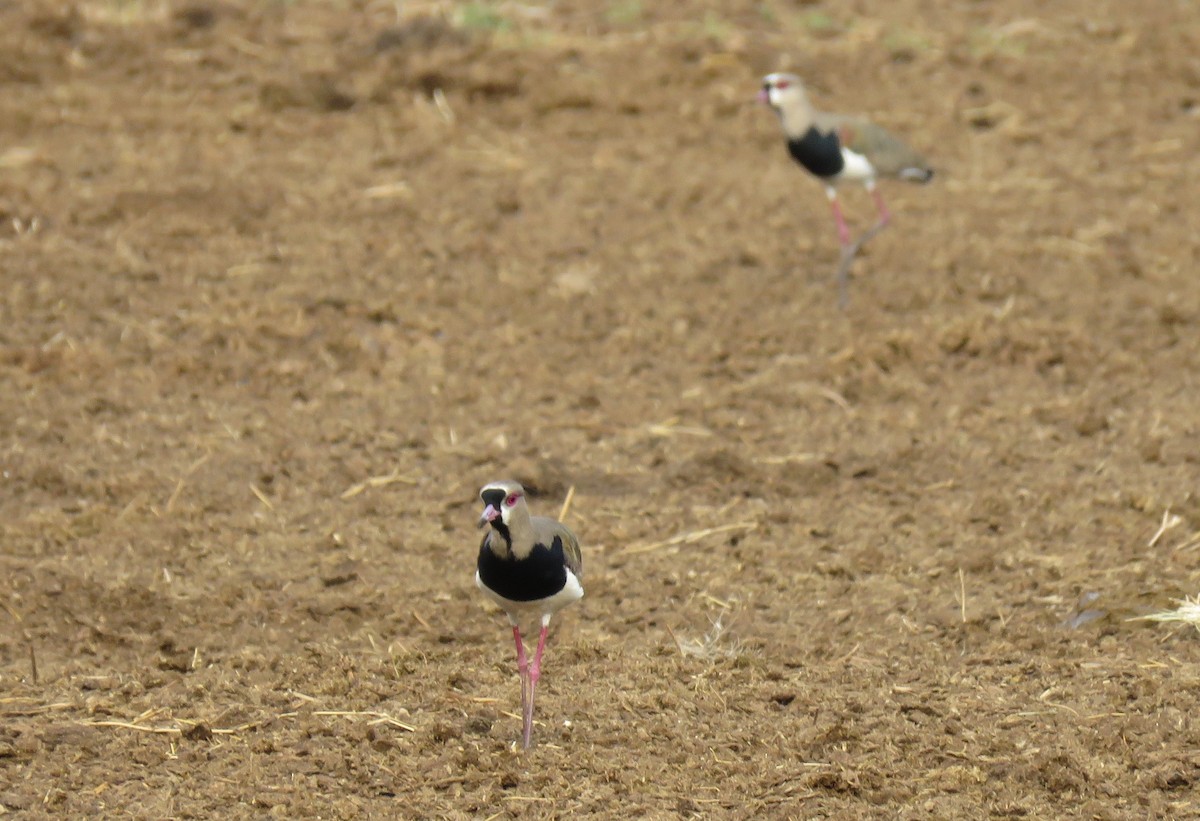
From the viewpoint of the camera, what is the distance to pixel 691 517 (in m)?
5.88

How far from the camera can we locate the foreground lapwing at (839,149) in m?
7.77

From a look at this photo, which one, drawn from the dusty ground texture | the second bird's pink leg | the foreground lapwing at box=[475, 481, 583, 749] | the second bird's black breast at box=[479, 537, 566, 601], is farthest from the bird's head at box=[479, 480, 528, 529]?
the second bird's pink leg

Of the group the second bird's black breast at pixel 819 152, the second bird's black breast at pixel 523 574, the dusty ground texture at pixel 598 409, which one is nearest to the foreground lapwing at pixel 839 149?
the second bird's black breast at pixel 819 152

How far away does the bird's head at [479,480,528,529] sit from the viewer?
4.09 metres

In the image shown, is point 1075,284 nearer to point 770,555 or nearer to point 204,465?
point 770,555

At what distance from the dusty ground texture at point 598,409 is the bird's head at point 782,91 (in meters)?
0.74

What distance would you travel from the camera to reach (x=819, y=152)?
7770 millimetres

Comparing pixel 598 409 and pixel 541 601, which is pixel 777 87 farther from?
pixel 541 601

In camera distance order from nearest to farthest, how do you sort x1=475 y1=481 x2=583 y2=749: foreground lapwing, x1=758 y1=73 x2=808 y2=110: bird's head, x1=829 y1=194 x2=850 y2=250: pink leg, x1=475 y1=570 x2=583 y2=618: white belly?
x1=475 y1=481 x2=583 y2=749: foreground lapwing, x1=475 y1=570 x2=583 y2=618: white belly, x1=829 y1=194 x2=850 y2=250: pink leg, x1=758 y1=73 x2=808 y2=110: bird's head

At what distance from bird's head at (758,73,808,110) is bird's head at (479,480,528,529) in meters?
4.33

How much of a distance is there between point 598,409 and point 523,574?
252 centimetres

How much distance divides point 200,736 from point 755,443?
2.85 m

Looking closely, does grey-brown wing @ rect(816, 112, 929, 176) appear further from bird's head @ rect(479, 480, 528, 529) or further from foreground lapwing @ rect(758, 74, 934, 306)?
bird's head @ rect(479, 480, 528, 529)

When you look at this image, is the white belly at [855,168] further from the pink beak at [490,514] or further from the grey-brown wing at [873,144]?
the pink beak at [490,514]
